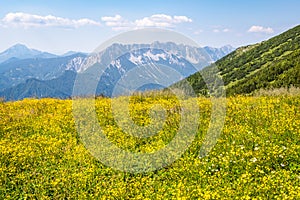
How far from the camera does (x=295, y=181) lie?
908cm

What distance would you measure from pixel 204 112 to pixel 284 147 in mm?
5946

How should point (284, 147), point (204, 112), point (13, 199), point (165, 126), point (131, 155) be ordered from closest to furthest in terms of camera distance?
point (13, 199) → point (284, 147) → point (131, 155) → point (165, 126) → point (204, 112)

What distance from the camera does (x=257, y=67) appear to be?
188375 mm

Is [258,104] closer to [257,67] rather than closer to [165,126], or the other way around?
[165,126]

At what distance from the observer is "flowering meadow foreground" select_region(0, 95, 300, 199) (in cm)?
931

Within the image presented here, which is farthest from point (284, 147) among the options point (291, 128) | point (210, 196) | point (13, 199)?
point (13, 199)

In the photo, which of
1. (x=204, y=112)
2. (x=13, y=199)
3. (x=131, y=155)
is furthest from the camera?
(x=204, y=112)

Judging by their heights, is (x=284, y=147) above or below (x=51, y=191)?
above

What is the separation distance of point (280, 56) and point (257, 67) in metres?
14.2

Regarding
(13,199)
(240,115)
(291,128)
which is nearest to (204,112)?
(240,115)

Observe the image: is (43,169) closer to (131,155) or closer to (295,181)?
(131,155)

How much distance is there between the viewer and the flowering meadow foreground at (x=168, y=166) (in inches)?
367

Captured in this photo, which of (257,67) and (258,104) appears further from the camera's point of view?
(257,67)

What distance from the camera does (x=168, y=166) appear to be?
11352 millimetres
